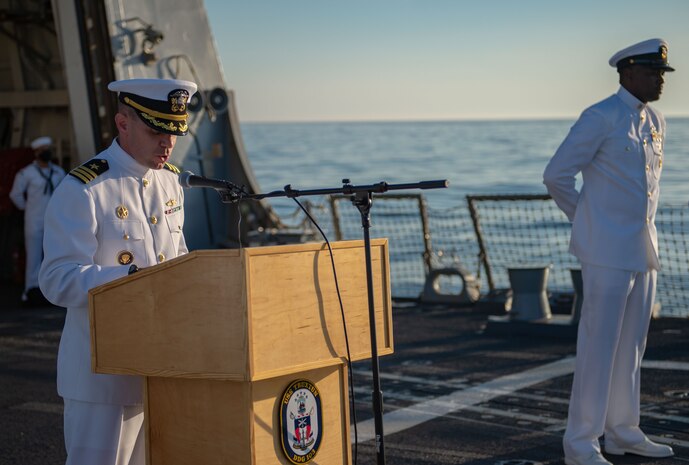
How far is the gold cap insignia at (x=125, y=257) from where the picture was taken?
377 centimetres

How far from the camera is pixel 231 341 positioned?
3281mm

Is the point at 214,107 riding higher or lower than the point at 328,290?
higher

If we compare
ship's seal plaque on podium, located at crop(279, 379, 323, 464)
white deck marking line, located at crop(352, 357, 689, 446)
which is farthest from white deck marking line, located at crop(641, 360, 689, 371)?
ship's seal plaque on podium, located at crop(279, 379, 323, 464)

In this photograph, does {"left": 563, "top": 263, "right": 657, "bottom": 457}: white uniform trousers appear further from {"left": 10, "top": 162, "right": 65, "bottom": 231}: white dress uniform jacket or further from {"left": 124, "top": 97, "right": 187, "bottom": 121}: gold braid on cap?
{"left": 10, "top": 162, "right": 65, "bottom": 231}: white dress uniform jacket

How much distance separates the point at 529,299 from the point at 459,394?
2581 mm

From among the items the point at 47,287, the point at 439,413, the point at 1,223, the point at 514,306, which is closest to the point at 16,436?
the point at 439,413

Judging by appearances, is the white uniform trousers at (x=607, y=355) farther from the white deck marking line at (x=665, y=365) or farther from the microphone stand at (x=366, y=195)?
the white deck marking line at (x=665, y=365)

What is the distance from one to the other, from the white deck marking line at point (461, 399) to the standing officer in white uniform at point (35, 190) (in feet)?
21.7

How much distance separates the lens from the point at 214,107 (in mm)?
13578

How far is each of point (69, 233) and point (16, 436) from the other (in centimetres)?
347

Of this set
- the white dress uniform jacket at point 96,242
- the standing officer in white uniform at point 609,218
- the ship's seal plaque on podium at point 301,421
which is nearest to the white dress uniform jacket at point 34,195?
the standing officer in white uniform at point 609,218

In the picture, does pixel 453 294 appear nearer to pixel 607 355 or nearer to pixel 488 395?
pixel 488 395

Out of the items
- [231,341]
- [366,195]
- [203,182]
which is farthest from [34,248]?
[231,341]

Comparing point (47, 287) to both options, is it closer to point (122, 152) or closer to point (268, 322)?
point (122, 152)
